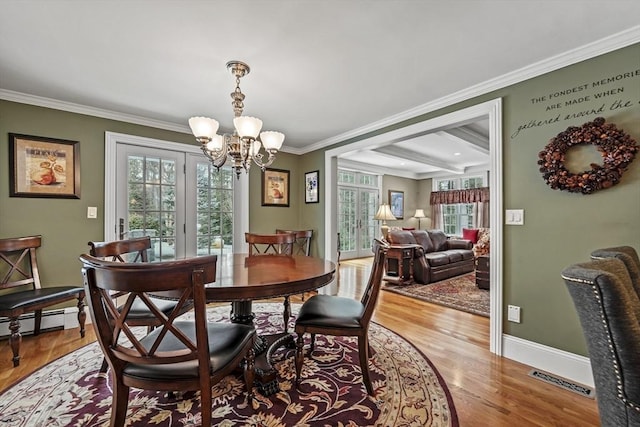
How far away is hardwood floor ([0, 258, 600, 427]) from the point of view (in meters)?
1.58

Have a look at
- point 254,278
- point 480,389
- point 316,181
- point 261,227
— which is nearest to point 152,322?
point 254,278

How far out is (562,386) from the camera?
1851 millimetres

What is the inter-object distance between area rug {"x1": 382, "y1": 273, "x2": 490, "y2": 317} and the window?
3.43 m

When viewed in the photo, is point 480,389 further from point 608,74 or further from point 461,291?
point 461,291

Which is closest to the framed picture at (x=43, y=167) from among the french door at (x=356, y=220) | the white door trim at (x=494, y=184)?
the white door trim at (x=494, y=184)

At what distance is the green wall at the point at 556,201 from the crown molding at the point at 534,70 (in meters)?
0.04

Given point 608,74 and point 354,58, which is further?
point 354,58

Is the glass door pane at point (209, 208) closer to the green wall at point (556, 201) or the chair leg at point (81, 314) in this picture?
the chair leg at point (81, 314)

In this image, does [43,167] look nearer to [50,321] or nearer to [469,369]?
[50,321]

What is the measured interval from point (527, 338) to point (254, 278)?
212 centimetres

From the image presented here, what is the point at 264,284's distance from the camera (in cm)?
144

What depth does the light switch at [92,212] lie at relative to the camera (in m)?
2.98

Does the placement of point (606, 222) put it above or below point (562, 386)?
above

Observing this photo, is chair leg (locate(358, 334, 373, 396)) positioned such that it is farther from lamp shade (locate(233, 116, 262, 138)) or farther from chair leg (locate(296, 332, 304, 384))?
lamp shade (locate(233, 116, 262, 138))
